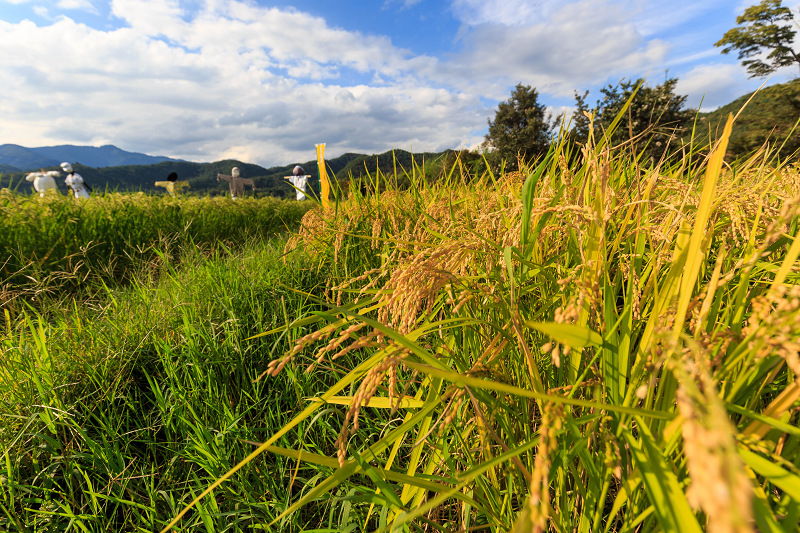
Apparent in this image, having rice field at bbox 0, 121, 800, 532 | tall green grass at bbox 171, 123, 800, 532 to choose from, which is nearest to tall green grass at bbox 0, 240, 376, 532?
rice field at bbox 0, 121, 800, 532

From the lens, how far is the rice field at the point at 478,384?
19.2 inches

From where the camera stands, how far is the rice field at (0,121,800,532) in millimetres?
488

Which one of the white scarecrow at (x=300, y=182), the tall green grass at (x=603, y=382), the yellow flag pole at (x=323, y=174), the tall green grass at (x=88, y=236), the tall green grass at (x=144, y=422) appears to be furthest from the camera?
the tall green grass at (x=88, y=236)

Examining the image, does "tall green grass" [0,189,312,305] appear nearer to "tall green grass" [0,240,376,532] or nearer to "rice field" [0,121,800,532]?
"tall green grass" [0,240,376,532]

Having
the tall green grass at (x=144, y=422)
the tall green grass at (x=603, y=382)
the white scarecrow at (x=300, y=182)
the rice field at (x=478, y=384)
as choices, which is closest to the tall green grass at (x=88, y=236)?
the white scarecrow at (x=300, y=182)

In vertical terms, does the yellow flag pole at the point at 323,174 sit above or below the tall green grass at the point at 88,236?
above

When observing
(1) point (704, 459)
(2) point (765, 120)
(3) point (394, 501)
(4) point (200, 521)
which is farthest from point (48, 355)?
(2) point (765, 120)

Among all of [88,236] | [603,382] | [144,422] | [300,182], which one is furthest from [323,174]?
[300,182]

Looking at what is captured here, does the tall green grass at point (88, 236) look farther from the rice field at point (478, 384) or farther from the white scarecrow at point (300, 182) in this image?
the rice field at point (478, 384)

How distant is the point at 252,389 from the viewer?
66.0 inches

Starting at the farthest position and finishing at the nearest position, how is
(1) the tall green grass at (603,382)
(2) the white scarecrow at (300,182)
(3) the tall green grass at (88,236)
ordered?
(3) the tall green grass at (88,236) → (2) the white scarecrow at (300,182) → (1) the tall green grass at (603,382)

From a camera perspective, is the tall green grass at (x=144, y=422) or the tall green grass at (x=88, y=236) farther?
the tall green grass at (x=88, y=236)

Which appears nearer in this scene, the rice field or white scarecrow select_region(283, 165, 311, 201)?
the rice field

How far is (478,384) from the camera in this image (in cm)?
47
